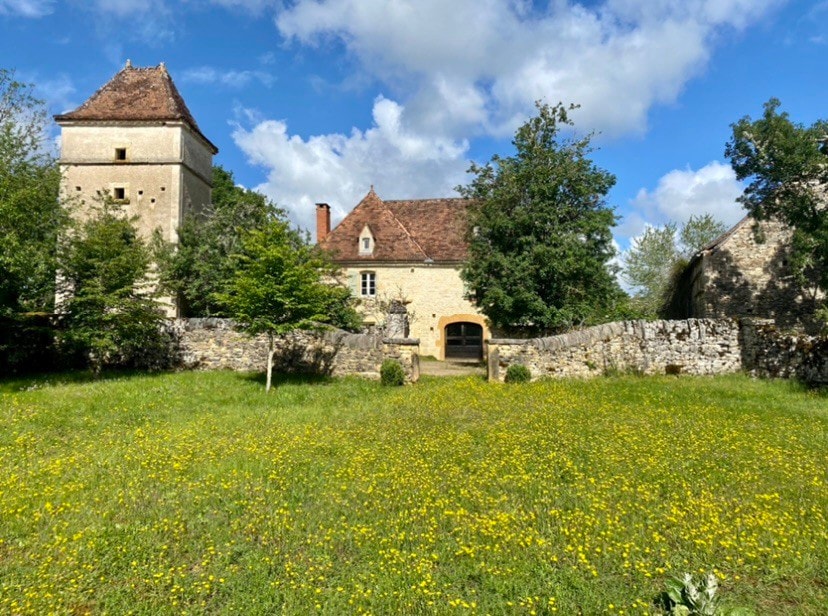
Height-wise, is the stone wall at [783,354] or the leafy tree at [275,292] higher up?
the leafy tree at [275,292]

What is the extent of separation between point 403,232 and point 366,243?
2.08 m

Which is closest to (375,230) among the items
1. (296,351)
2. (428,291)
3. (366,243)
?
(366,243)

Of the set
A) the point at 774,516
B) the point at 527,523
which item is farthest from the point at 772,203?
Answer: the point at 527,523

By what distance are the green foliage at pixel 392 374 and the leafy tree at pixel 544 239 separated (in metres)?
4.66

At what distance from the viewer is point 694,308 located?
906 inches

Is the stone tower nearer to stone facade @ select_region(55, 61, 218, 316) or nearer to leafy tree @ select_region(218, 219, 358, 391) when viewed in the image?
stone facade @ select_region(55, 61, 218, 316)

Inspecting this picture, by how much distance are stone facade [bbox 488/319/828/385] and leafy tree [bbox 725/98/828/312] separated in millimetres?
3562

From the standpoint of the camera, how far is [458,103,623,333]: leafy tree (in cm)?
1709

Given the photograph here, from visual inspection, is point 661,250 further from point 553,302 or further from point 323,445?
point 323,445

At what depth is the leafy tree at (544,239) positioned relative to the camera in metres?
17.1

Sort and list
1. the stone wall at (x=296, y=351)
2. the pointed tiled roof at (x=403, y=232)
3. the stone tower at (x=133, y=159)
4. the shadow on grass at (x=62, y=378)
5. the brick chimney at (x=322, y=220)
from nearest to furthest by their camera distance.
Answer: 1. the shadow on grass at (x=62, y=378)
2. the stone wall at (x=296, y=351)
3. the stone tower at (x=133, y=159)
4. the pointed tiled roof at (x=403, y=232)
5. the brick chimney at (x=322, y=220)

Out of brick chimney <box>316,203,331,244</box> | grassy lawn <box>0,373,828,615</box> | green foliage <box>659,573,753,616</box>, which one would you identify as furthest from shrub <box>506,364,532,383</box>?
brick chimney <box>316,203,331,244</box>

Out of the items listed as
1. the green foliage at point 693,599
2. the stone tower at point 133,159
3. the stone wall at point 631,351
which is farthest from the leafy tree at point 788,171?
the stone tower at point 133,159

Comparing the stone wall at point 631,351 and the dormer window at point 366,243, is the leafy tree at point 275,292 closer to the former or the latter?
the stone wall at point 631,351
